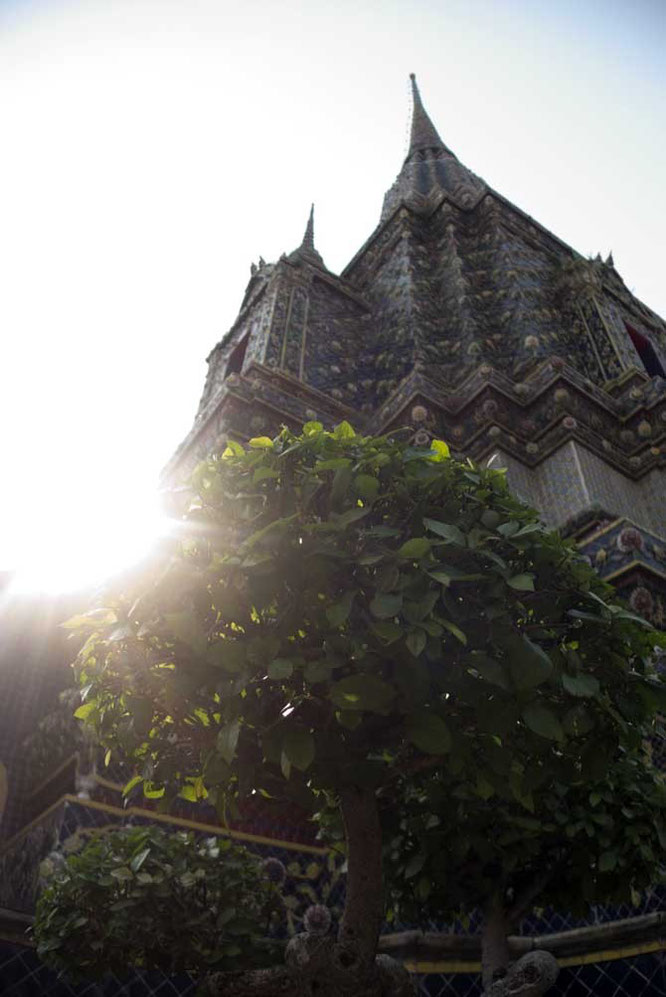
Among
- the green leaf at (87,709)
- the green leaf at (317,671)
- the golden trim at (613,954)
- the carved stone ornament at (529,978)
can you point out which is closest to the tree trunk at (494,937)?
the golden trim at (613,954)

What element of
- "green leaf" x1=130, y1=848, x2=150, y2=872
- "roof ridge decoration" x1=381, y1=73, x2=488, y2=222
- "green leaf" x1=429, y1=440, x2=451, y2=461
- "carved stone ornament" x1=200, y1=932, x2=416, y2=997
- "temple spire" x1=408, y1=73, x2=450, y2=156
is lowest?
"carved stone ornament" x1=200, y1=932, x2=416, y2=997

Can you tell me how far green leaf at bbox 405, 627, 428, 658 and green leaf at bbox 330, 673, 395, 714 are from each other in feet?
0.74

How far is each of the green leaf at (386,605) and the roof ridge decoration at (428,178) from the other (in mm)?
15484

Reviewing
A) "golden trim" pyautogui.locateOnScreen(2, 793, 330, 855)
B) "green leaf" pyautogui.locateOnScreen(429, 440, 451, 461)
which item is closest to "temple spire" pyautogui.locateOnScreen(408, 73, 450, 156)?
"golden trim" pyautogui.locateOnScreen(2, 793, 330, 855)

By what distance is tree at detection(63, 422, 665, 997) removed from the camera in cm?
289

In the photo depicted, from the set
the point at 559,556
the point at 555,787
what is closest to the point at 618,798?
the point at 555,787

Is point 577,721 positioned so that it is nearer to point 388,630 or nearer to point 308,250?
point 388,630

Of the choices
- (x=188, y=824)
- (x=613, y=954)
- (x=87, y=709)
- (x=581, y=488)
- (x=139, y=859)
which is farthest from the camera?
(x=581, y=488)

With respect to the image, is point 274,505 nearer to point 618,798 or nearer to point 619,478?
point 618,798

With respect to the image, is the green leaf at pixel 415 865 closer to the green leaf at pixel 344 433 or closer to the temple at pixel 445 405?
the temple at pixel 445 405

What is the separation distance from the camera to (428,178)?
19.3 meters

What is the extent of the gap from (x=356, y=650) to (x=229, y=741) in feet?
1.93

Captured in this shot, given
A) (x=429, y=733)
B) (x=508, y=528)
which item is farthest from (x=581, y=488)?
(x=429, y=733)

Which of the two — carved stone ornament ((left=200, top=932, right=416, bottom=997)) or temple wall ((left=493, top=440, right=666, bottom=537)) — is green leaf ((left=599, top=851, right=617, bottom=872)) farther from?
temple wall ((left=493, top=440, right=666, bottom=537))
